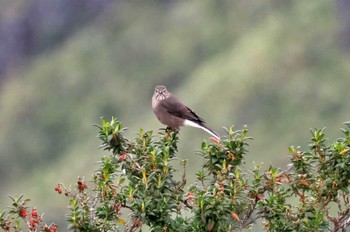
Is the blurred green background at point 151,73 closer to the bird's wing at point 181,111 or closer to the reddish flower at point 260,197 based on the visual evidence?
the bird's wing at point 181,111

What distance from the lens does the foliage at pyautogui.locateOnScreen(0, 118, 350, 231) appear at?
11008 mm

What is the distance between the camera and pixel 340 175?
1138 centimetres

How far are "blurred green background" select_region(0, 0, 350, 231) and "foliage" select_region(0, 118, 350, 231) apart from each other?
202ft

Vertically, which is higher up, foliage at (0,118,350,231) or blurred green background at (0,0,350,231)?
blurred green background at (0,0,350,231)

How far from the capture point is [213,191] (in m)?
10.9

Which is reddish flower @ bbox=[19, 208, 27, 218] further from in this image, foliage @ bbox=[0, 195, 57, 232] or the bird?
the bird

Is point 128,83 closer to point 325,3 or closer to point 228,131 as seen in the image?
point 325,3

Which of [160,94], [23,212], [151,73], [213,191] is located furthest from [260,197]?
[151,73]

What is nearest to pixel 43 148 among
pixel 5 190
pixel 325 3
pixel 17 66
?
pixel 5 190

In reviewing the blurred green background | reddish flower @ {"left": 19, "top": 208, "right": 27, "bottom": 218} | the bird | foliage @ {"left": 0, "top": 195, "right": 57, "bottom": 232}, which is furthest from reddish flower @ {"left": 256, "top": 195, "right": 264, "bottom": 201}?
the blurred green background

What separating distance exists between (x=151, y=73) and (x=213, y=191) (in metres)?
85.6

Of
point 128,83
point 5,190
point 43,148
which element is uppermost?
point 128,83

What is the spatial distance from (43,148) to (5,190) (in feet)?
24.2

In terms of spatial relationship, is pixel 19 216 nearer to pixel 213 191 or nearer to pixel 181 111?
pixel 213 191
